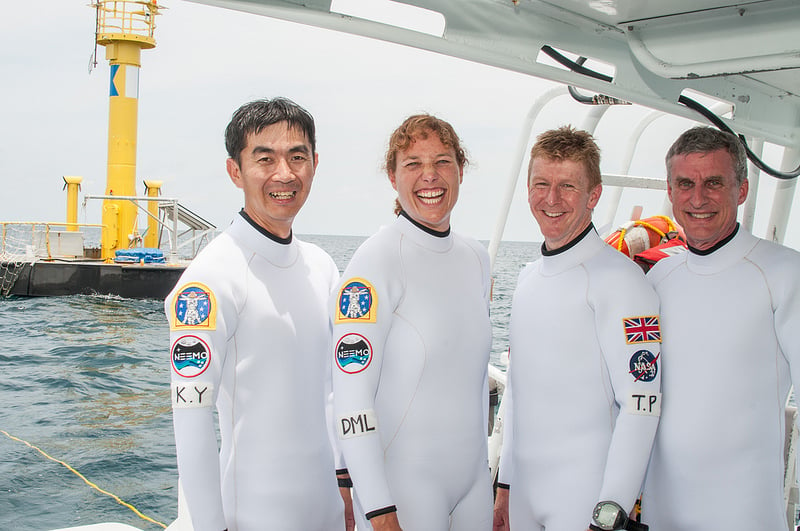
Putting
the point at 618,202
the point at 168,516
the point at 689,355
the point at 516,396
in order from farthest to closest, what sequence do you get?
the point at 168,516, the point at 618,202, the point at 516,396, the point at 689,355

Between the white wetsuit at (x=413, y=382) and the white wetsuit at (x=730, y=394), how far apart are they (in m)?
0.66

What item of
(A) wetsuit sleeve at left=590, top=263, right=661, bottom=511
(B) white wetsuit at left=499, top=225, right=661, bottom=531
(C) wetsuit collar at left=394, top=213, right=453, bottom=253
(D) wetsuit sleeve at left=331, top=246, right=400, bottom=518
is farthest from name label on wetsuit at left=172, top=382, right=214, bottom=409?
(A) wetsuit sleeve at left=590, top=263, right=661, bottom=511

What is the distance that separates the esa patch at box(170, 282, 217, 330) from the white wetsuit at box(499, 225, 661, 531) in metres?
1.19

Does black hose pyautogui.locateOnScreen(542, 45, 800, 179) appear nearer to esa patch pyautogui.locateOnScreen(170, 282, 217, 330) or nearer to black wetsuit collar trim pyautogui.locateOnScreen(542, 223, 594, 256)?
black wetsuit collar trim pyautogui.locateOnScreen(542, 223, 594, 256)

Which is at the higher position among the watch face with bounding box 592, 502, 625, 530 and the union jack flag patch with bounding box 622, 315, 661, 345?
the union jack flag patch with bounding box 622, 315, 661, 345

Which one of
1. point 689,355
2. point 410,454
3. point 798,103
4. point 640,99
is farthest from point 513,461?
point 798,103

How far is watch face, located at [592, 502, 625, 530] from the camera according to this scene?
89.8 inches

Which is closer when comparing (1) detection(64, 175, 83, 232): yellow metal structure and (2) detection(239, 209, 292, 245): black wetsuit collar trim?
(2) detection(239, 209, 292, 245): black wetsuit collar trim

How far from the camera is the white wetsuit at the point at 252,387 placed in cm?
217

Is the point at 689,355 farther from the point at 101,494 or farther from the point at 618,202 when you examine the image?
the point at 101,494

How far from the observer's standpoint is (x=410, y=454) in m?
2.50

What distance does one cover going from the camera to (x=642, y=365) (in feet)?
7.99

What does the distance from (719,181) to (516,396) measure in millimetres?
1075

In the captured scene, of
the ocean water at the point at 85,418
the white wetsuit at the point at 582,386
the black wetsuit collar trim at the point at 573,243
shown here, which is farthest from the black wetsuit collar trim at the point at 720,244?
the ocean water at the point at 85,418
